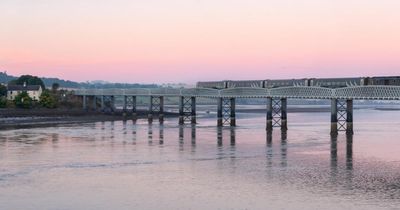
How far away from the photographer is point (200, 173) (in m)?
49.6

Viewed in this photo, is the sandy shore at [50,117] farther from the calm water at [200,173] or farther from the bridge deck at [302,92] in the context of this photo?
the calm water at [200,173]

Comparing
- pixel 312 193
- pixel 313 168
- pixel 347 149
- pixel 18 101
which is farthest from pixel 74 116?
pixel 312 193

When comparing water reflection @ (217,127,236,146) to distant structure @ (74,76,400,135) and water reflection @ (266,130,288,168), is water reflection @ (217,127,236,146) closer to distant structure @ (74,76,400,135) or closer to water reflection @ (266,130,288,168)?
water reflection @ (266,130,288,168)

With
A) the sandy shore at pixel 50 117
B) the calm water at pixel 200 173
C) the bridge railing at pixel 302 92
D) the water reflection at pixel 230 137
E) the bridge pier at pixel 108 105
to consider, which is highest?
the bridge railing at pixel 302 92

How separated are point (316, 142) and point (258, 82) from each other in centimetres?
3538

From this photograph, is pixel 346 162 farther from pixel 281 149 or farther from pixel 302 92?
pixel 302 92

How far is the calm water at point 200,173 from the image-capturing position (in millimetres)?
38438

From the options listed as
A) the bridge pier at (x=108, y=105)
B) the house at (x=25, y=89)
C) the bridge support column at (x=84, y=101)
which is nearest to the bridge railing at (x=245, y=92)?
the bridge pier at (x=108, y=105)

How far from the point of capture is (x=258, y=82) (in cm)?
10981

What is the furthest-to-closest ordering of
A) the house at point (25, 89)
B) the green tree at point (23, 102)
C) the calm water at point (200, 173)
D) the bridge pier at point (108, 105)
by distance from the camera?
the house at point (25, 89) → the bridge pier at point (108, 105) → the green tree at point (23, 102) → the calm water at point (200, 173)

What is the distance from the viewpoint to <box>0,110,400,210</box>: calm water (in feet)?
126

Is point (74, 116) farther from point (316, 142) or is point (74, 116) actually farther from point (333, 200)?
point (333, 200)

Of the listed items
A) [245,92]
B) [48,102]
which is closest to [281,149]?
[245,92]

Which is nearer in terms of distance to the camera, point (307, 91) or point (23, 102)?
point (307, 91)
